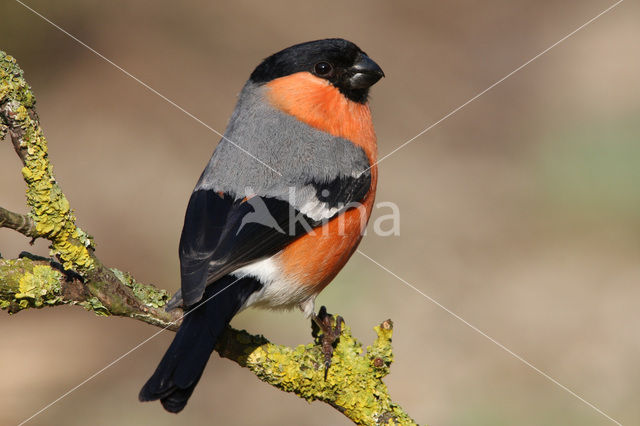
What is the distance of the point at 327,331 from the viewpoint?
3299mm

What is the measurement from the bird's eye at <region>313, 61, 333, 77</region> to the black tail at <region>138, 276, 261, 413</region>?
1560mm

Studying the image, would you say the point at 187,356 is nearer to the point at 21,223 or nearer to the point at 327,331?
the point at 327,331

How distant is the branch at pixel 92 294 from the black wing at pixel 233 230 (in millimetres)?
214

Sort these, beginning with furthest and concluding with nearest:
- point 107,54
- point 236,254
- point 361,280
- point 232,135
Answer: point 107,54 → point 361,280 → point 232,135 → point 236,254

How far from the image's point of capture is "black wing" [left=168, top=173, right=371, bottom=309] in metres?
3.18

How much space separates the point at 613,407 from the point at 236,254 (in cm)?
396

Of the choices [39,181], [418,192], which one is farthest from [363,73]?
[418,192]

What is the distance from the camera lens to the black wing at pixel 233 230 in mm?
3178

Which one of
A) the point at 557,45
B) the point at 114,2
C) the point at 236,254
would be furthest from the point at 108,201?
the point at 557,45

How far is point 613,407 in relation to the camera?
5.92 meters

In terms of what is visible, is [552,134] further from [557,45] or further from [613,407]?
[613,407]

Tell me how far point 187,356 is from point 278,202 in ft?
3.06

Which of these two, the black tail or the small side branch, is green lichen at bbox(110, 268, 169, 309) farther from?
the small side branch

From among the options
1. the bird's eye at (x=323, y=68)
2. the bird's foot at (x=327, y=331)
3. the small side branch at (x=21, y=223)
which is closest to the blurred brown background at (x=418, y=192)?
the bird's foot at (x=327, y=331)
